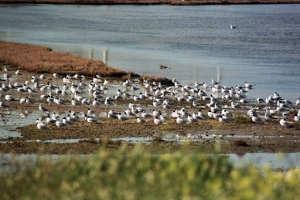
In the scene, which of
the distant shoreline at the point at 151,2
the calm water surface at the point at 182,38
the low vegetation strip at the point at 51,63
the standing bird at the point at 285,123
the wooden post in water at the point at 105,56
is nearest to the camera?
the standing bird at the point at 285,123

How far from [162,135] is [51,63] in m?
17.6

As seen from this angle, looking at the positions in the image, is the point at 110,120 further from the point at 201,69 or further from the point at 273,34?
the point at 273,34

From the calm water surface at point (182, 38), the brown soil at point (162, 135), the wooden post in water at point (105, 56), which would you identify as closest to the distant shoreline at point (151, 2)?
the calm water surface at point (182, 38)

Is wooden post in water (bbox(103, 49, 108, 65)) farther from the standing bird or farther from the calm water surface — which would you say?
the standing bird

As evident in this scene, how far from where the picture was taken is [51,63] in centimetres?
3941

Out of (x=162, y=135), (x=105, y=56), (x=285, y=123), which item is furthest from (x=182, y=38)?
(x=162, y=135)

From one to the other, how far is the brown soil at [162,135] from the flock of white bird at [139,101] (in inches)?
11.4

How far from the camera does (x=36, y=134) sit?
889 inches

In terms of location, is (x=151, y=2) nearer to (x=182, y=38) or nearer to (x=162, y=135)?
(x=182, y=38)

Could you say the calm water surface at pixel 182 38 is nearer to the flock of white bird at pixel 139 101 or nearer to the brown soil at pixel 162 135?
the flock of white bird at pixel 139 101

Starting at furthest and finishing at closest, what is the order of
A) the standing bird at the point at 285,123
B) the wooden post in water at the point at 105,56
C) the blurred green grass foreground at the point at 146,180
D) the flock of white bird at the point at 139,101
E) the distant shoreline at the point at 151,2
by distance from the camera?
1. the distant shoreline at the point at 151,2
2. the wooden post in water at the point at 105,56
3. the flock of white bird at the point at 139,101
4. the standing bird at the point at 285,123
5. the blurred green grass foreground at the point at 146,180

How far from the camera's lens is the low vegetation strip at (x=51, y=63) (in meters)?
37.8

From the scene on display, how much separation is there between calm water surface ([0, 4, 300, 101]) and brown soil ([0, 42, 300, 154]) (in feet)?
29.8

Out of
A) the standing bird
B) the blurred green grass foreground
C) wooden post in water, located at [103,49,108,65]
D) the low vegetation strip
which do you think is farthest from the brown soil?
wooden post in water, located at [103,49,108,65]
